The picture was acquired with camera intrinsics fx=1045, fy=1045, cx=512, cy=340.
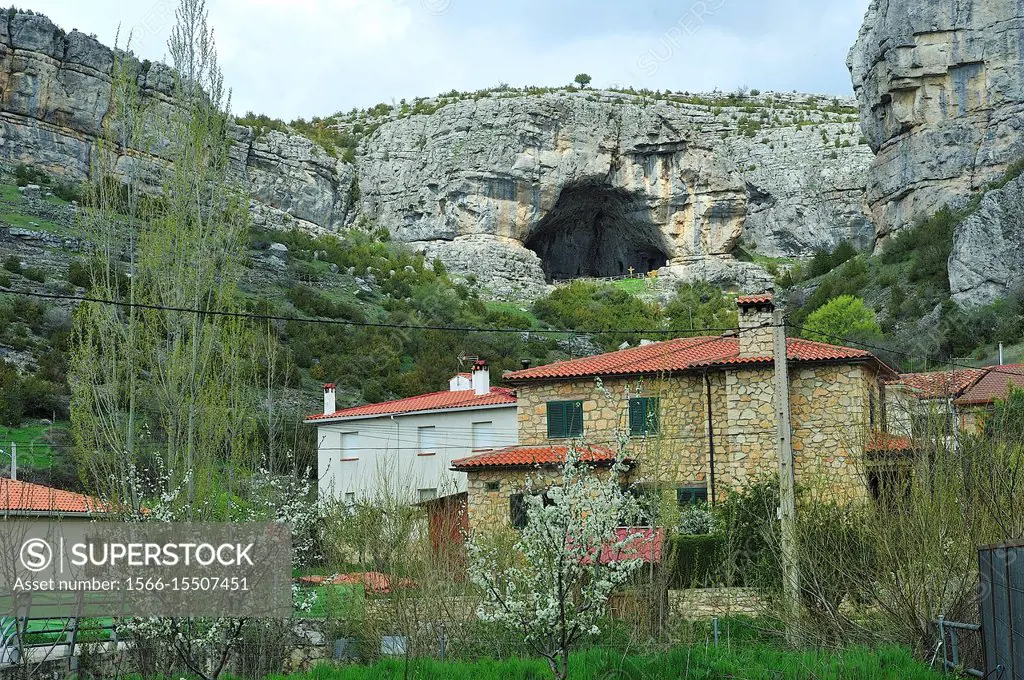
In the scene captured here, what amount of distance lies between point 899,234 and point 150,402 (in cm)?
5125

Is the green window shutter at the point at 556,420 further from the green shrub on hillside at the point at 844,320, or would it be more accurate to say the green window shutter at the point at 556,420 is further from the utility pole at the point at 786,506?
the green shrub on hillside at the point at 844,320

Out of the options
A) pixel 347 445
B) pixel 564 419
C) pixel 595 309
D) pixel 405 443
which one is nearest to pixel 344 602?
pixel 564 419

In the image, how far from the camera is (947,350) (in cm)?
4462

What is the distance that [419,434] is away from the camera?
32.3m

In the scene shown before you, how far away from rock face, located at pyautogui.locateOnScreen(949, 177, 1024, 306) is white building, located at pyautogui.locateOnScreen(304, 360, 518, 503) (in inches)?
1062

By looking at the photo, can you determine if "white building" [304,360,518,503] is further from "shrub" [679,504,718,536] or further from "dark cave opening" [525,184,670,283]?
"dark cave opening" [525,184,670,283]

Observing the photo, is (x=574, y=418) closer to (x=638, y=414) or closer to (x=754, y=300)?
(x=638, y=414)

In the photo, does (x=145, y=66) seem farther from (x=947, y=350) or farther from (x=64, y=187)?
(x=947, y=350)

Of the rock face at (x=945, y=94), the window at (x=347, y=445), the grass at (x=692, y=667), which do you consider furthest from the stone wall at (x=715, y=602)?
the rock face at (x=945, y=94)

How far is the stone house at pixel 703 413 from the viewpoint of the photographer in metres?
22.4

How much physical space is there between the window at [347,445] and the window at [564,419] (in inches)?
387

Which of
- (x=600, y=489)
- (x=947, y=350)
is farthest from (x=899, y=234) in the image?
(x=600, y=489)

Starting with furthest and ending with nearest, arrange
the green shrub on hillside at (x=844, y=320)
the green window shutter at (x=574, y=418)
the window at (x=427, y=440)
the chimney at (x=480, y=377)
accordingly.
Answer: the green shrub on hillside at (x=844, y=320) < the chimney at (x=480, y=377) < the window at (x=427, y=440) < the green window shutter at (x=574, y=418)

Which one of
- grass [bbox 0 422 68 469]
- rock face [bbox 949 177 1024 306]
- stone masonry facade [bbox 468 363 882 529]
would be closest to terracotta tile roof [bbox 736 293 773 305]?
stone masonry facade [bbox 468 363 882 529]
